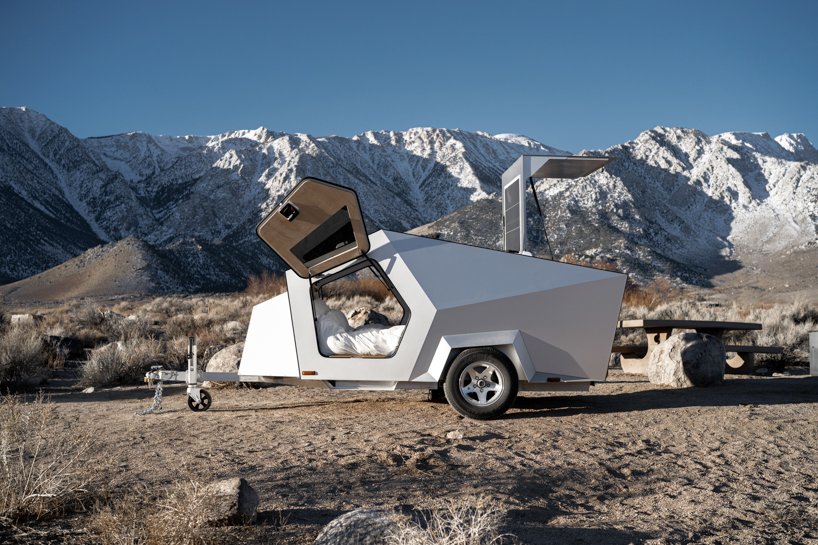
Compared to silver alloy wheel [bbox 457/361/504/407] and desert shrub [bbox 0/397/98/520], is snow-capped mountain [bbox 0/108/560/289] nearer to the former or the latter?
silver alloy wheel [bbox 457/361/504/407]

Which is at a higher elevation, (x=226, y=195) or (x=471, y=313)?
(x=226, y=195)

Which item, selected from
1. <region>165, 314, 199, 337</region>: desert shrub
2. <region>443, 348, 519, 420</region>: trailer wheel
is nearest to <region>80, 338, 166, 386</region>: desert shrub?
<region>165, 314, 199, 337</region>: desert shrub

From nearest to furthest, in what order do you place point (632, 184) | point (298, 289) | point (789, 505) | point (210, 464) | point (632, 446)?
point (789, 505) → point (210, 464) → point (632, 446) → point (298, 289) → point (632, 184)

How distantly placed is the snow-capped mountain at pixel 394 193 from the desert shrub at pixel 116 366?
40.2 meters

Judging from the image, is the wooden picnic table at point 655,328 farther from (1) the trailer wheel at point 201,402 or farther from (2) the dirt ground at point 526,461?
(1) the trailer wheel at point 201,402

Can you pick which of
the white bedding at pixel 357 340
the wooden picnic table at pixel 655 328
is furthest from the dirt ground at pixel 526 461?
the wooden picnic table at pixel 655 328

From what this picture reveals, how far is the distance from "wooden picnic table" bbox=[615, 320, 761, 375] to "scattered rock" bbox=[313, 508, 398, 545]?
844 centimetres

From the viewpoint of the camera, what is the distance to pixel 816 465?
227 inches

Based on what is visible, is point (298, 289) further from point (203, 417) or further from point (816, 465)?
point (816, 465)

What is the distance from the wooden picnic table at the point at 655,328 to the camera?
11500mm

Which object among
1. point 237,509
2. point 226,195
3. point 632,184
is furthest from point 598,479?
point 226,195

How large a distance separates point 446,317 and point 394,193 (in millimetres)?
101038

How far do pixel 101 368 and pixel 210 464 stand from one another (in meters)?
8.27

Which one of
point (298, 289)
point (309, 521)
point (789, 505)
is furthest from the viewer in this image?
point (298, 289)
